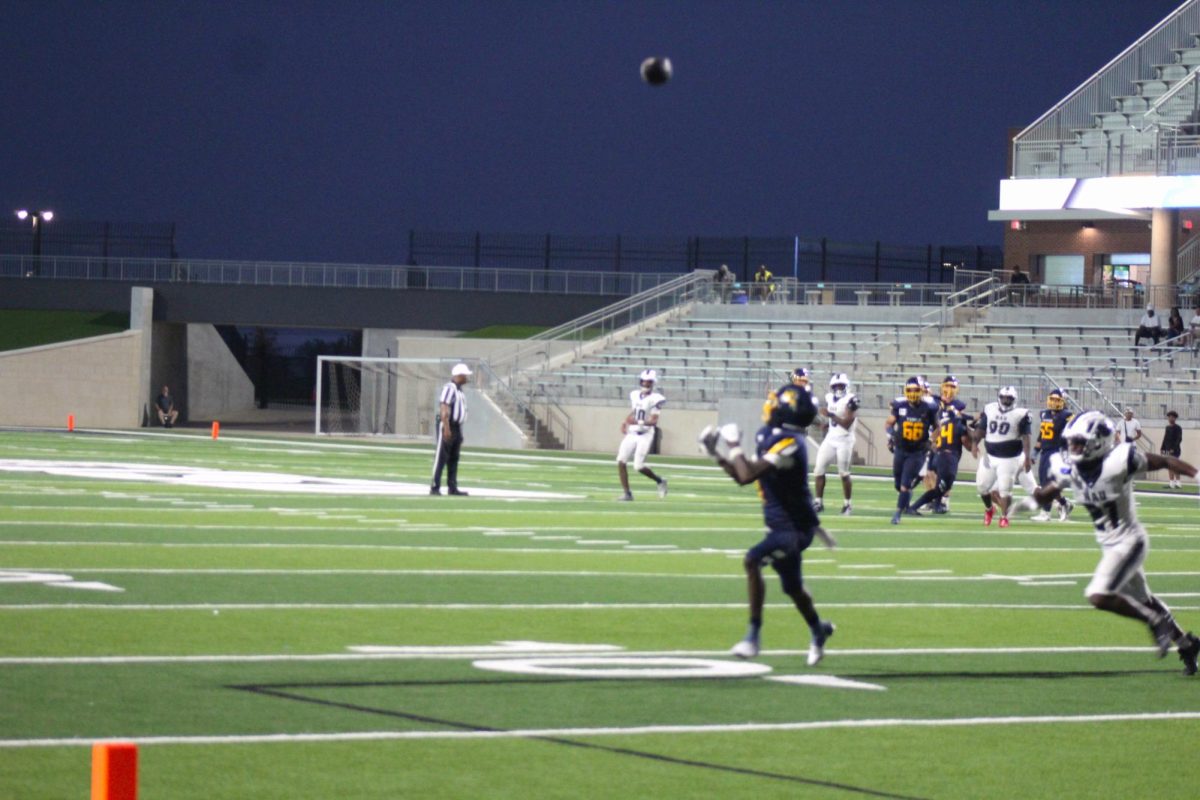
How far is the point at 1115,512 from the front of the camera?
31.8 ft

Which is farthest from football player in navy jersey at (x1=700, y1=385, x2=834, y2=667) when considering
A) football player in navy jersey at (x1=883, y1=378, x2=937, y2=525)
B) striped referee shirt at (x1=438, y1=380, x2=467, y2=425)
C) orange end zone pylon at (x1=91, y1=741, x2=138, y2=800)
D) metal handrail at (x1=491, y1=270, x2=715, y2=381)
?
metal handrail at (x1=491, y1=270, x2=715, y2=381)

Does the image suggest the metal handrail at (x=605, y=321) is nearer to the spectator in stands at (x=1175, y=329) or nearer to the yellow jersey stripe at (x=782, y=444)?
the spectator in stands at (x=1175, y=329)

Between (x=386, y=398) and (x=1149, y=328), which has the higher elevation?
(x=1149, y=328)

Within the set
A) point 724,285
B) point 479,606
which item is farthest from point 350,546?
point 724,285

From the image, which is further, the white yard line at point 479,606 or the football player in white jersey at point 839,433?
the football player in white jersey at point 839,433

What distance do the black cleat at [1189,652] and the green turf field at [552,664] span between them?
0.15m

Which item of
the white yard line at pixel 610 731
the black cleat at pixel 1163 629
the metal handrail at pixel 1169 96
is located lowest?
the white yard line at pixel 610 731

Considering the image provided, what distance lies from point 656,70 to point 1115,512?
513 cm

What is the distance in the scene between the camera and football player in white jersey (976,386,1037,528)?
20984 millimetres

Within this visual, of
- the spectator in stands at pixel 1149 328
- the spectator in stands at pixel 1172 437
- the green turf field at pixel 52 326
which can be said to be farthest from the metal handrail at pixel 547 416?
the green turf field at pixel 52 326

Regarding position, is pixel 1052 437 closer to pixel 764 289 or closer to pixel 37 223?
pixel 764 289

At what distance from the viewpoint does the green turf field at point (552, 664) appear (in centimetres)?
686

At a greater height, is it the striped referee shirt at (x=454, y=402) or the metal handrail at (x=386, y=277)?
the metal handrail at (x=386, y=277)

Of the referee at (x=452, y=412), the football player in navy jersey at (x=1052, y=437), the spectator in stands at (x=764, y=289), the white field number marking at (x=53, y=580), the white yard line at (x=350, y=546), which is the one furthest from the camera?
the spectator in stands at (x=764, y=289)
